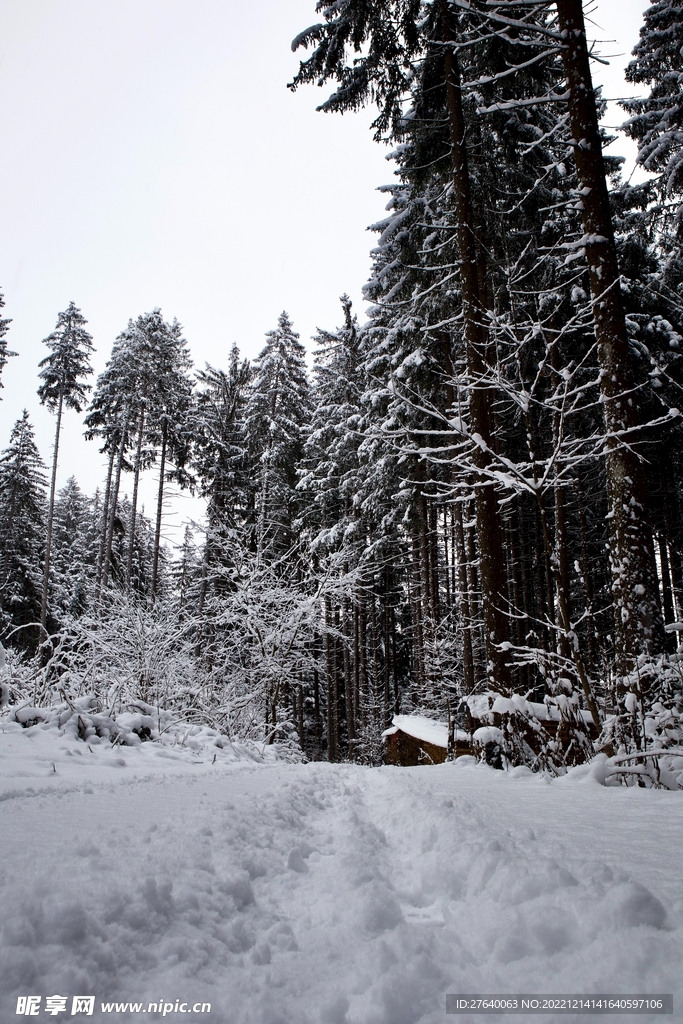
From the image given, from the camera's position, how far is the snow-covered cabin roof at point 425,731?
10.6m

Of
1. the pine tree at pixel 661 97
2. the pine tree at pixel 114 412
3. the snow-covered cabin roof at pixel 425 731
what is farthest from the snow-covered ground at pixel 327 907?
the pine tree at pixel 114 412

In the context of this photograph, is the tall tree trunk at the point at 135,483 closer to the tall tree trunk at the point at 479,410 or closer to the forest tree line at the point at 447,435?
the forest tree line at the point at 447,435

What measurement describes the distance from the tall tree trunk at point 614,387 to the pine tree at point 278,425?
17.2m

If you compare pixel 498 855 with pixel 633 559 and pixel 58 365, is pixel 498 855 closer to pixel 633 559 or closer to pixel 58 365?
pixel 633 559

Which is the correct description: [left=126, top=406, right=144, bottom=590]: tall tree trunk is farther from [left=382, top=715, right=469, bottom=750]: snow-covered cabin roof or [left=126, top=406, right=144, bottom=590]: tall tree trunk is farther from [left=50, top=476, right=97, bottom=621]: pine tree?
[left=382, top=715, right=469, bottom=750]: snow-covered cabin roof

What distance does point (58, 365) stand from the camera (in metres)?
26.3

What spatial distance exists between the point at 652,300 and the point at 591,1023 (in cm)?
1786

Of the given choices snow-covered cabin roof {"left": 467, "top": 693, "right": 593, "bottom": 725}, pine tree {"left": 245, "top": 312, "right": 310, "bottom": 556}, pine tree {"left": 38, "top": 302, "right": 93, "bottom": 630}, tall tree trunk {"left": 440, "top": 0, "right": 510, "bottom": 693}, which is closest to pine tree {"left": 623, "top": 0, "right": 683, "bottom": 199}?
tall tree trunk {"left": 440, "top": 0, "right": 510, "bottom": 693}

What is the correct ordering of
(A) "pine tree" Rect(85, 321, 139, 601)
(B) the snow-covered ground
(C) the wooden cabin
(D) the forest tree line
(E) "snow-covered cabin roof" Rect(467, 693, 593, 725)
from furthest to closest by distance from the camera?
(A) "pine tree" Rect(85, 321, 139, 601)
(C) the wooden cabin
(E) "snow-covered cabin roof" Rect(467, 693, 593, 725)
(D) the forest tree line
(B) the snow-covered ground

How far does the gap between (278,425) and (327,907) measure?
21.7 m

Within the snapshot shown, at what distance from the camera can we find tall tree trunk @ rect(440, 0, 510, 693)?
6.98 meters

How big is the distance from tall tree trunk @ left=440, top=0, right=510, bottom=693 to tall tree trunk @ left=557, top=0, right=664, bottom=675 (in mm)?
1494

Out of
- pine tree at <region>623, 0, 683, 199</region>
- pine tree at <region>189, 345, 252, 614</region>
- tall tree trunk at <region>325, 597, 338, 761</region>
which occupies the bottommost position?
tall tree trunk at <region>325, 597, 338, 761</region>

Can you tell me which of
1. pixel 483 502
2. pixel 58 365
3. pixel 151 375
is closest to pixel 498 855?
pixel 483 502
